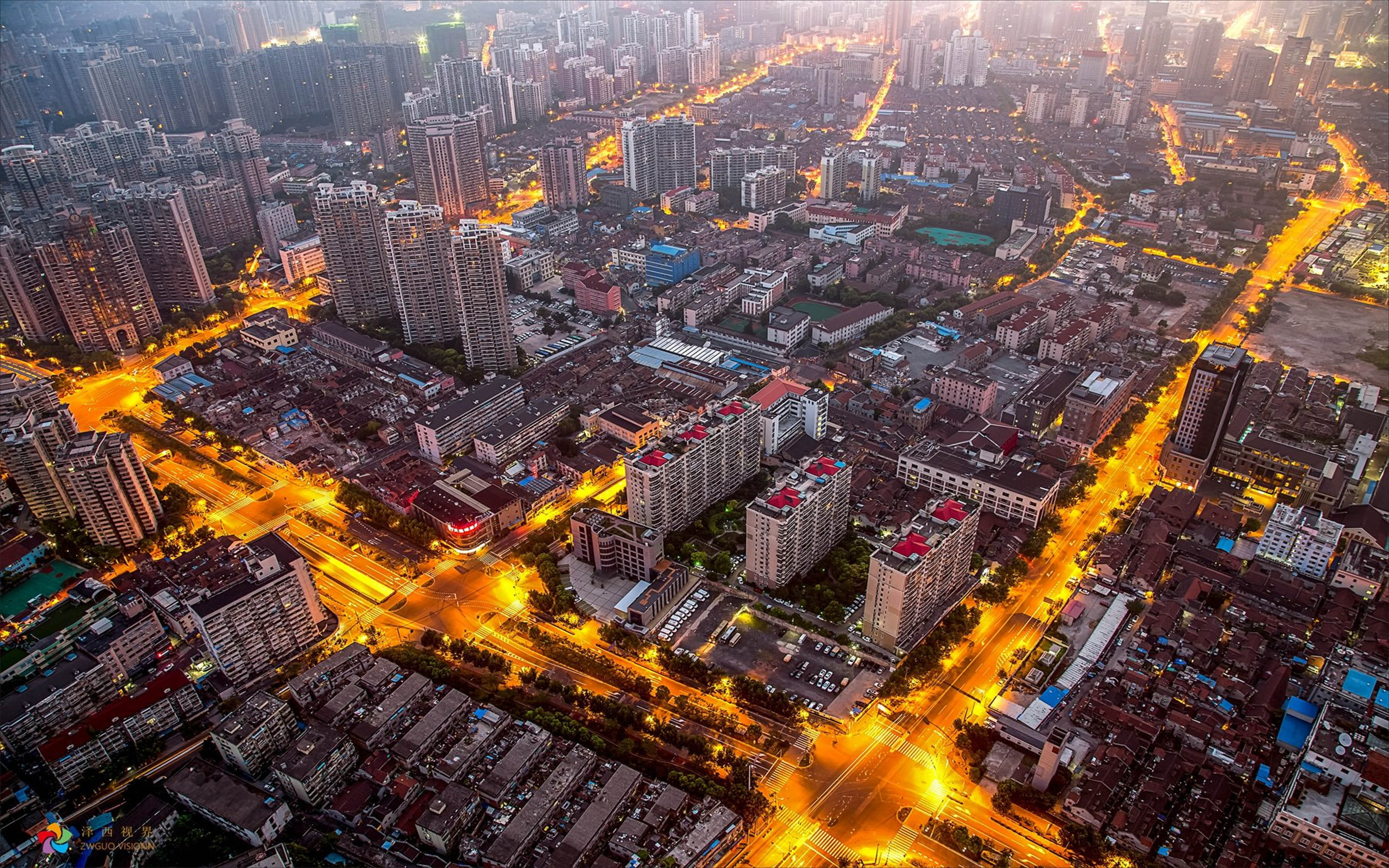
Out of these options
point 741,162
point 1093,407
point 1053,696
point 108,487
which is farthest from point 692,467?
point 741,162

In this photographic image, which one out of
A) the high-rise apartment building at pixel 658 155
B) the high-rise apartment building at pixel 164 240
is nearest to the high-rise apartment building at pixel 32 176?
the high-rise apartment building at pixel 164 240

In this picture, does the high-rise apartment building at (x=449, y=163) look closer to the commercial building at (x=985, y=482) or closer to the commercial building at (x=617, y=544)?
the commercial building at (x=617, y=544)

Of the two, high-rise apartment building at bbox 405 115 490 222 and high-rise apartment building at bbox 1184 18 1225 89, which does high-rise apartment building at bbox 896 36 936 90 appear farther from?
high-rise apartment building at bbox 405 115 490 222

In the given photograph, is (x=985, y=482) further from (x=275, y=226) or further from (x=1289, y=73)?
(x=1289, y=73)

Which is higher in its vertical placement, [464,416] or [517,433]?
[464,416]

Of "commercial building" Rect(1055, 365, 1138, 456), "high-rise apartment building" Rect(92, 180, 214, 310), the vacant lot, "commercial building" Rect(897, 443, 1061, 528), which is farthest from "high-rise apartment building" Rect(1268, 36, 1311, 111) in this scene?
"high-rise apartment building" Rect(92, 180, 214, 310)

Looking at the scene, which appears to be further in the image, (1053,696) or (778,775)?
(1053,696)

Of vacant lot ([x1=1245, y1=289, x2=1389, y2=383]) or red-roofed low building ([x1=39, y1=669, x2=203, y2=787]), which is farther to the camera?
vacant lot ([x1=1245, y1=289, x2=1389, y2=383])
